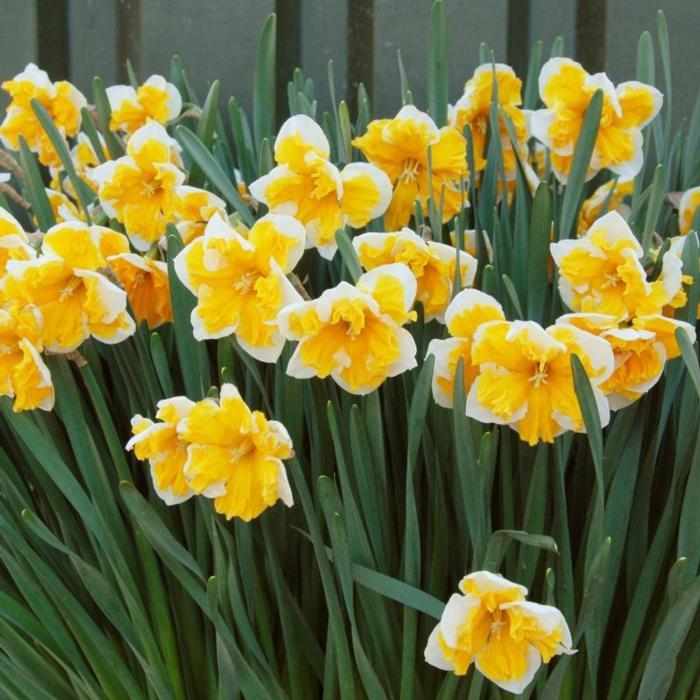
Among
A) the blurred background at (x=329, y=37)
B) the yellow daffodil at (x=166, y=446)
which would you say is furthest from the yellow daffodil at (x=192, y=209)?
the blurred background at (x=329, y=37)

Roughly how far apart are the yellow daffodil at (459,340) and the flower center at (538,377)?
0.05 m

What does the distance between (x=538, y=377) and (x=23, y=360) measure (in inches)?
16.0

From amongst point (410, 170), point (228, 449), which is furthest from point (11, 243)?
point (410, 170)

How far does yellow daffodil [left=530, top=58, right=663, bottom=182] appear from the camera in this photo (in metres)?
0.90

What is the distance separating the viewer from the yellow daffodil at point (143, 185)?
36.7 inches

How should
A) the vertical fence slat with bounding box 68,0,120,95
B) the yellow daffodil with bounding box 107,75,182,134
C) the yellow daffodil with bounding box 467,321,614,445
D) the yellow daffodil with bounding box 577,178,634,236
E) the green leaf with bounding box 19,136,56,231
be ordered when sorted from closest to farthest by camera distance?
1. the yellow daffodil with bounding box 467,321,614,445
2. the green leaf with bounding box 19,136,56,231
3. the yellow daffodil with bounding box 577,178,634,236
4. the yellow daffodil with bounding box 107,75,182,134
5. the vertical fence slat with bounding box 68,0,120,95

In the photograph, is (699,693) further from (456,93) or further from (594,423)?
(456,93)

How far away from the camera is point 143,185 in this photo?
95 centimetres

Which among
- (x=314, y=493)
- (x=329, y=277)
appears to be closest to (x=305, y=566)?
(x=314, y=493)

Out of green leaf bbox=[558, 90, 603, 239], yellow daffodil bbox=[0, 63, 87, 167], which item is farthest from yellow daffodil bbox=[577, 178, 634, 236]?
yellow daffodil bbox=[0, 63, 87, 167]

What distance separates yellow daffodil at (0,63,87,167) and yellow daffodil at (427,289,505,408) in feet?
2.40

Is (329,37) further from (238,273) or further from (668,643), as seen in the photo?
(668,643)

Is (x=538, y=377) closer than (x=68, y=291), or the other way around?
(x=538, y=377)

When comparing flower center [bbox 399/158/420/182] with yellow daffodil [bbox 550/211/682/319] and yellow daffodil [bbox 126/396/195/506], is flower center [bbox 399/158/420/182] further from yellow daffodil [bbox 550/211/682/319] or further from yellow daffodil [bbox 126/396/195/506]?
yellow daffodil [bbox 126/396/195/506]
